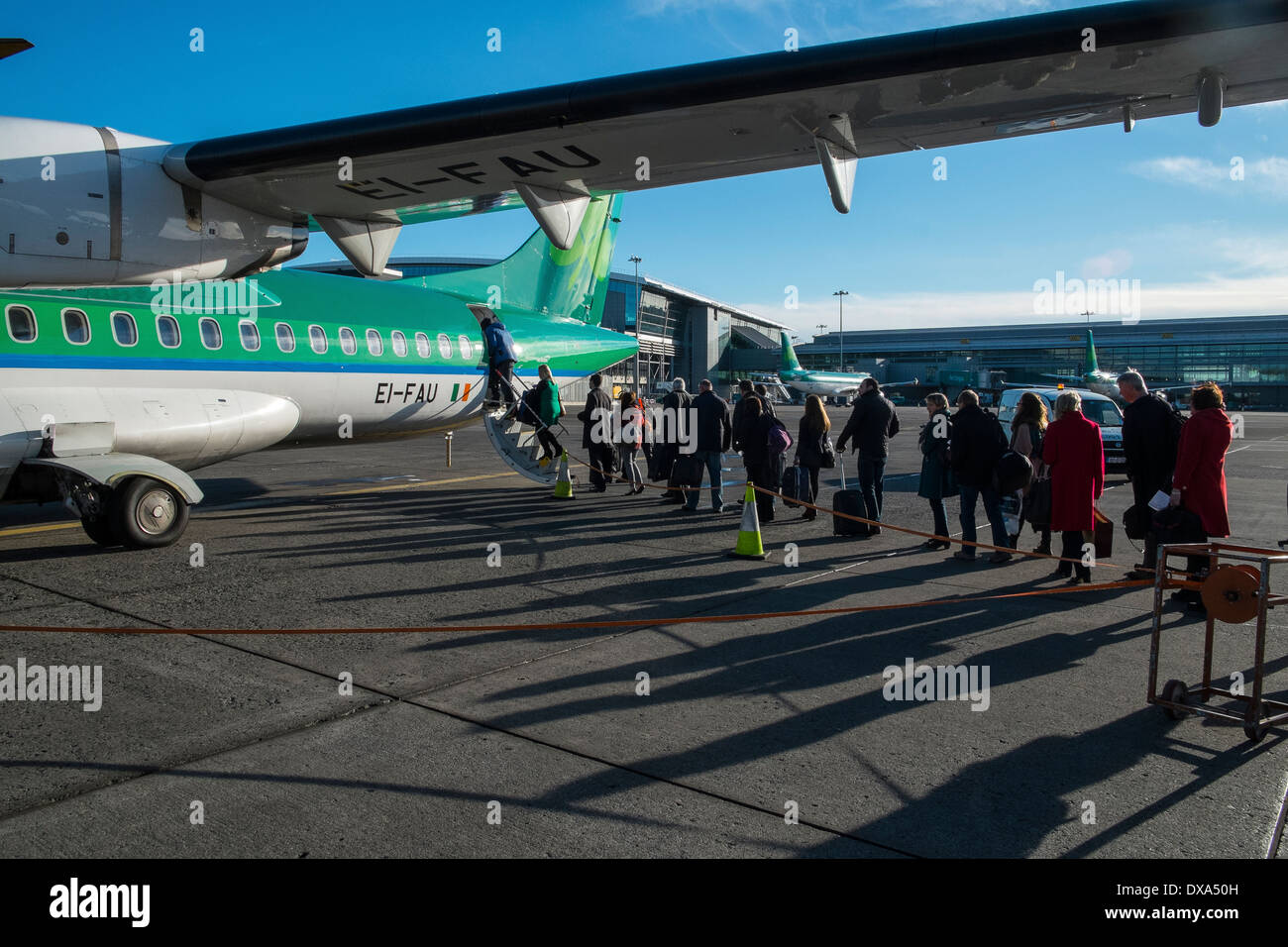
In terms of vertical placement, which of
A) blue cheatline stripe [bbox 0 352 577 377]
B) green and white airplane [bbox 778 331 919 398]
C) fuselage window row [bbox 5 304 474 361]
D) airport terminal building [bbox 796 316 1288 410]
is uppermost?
airport terminal building [bbox 796 316 1288 410]

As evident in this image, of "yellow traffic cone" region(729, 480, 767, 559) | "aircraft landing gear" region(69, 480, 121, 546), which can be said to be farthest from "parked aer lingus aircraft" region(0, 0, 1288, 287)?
"yellow traffic cone" region(729, 480, 767, 559)

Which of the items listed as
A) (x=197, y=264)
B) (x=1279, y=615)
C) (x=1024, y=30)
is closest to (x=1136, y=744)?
(x=1279, y=615)

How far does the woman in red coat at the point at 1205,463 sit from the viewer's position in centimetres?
670

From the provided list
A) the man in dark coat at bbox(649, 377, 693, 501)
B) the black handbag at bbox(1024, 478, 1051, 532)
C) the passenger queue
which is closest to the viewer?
the passenger queue

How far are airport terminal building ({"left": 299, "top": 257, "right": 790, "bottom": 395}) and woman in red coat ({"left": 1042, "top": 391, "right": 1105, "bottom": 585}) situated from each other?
51210 mm

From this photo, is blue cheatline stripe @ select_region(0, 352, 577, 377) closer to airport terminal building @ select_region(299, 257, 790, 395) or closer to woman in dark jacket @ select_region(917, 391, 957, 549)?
woman in dark jacket @ select_region(917, 391, 957, 549)

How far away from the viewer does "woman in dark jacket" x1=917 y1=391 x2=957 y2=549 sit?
370 inches

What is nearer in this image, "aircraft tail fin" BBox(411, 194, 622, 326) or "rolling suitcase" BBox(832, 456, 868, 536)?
"rolling suitcase" BBox(832, 456, 868, 536)

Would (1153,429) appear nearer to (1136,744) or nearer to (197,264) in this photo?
(1136,744)

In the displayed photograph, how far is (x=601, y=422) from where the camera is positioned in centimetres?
1396

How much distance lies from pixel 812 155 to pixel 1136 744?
5.56 metres

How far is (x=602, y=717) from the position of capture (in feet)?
15.2

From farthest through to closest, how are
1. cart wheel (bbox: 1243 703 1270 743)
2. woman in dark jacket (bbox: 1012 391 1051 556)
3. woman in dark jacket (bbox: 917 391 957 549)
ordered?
woman in dark jacket (bbox: 917 391 957 549), woman in dark jacket (bbox: 1012 391 1051 556), cart wheel (bbox: 1243 703 1270 743)

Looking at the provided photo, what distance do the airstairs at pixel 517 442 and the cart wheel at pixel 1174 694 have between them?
1022 centimetres
